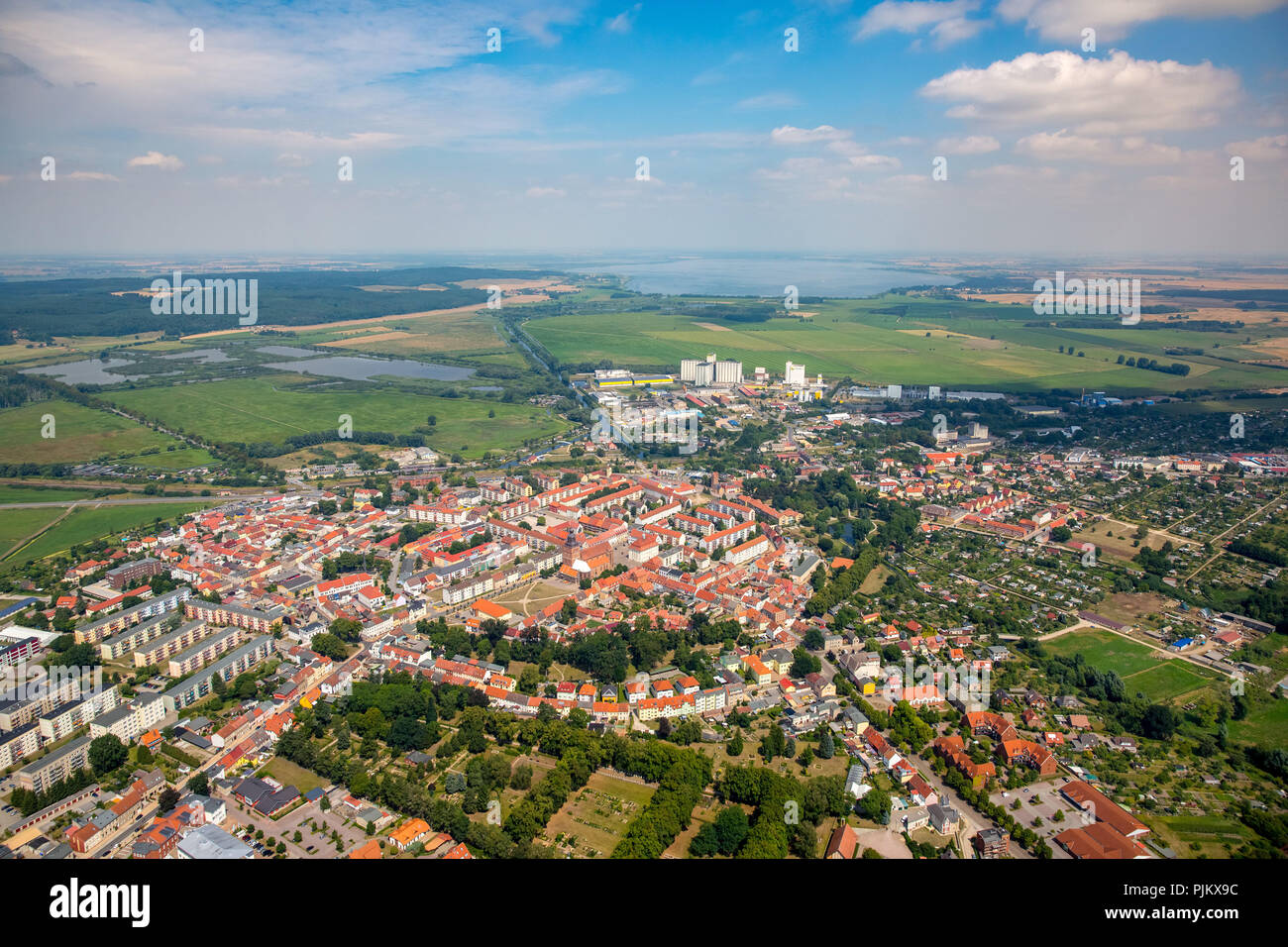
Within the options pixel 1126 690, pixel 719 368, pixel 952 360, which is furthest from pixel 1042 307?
pixel 1126 690

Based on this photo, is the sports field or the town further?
the sports field

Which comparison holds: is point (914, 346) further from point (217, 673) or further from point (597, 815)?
point (217, 673)

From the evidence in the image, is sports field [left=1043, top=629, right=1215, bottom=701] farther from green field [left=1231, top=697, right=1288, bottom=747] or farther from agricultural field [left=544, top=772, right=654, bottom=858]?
agricultural field [left=544, top=772, right=654, bottom=858]

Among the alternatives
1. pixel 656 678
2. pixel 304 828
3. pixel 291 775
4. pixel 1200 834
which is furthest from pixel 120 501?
pixel 1200 834

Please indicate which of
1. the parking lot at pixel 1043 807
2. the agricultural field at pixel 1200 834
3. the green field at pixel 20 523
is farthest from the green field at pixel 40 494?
the agricultural field at pixel 1200 834

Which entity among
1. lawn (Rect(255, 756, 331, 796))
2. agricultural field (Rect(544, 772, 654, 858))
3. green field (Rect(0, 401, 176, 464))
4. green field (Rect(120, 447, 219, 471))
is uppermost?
green field (Rect(0, 401, 176, 464))

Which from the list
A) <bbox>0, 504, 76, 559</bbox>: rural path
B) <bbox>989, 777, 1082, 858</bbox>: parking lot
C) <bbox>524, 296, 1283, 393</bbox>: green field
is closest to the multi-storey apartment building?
<bbox>0, 504, 76, 559</bbox>: rural path

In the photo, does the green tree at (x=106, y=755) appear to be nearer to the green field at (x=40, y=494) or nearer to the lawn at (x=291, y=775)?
the lawn at (x=291, y=775)
